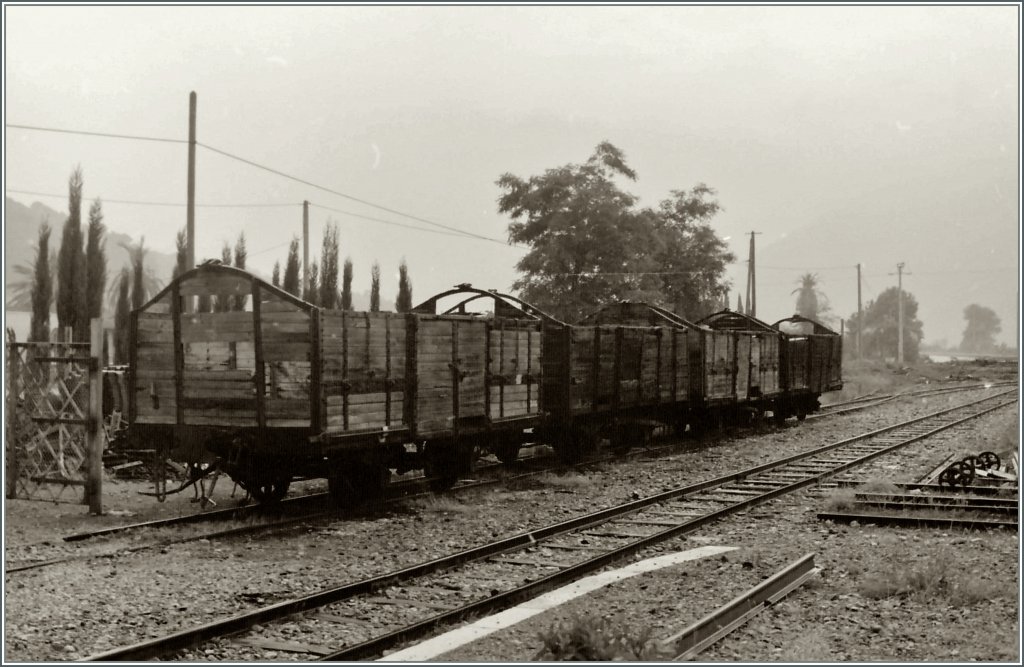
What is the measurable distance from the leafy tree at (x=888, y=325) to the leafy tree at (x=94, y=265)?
255ft

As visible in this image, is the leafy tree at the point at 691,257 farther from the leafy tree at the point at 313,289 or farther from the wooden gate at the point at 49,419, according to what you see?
the wooden gate at the point at 49,419

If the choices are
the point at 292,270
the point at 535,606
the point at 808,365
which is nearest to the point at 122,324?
the point at 292,270

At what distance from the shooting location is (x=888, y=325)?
10169 cm

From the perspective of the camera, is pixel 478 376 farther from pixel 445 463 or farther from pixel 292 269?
pixel 292 269

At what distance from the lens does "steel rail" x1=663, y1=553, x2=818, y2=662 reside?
5.56 meters

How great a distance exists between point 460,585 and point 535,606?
0.92 metres

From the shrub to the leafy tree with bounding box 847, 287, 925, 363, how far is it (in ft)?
314

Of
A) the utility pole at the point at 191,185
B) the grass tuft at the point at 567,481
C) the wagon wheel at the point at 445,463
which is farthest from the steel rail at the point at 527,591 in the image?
the utility pole at the point at 191,185

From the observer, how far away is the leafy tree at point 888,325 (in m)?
98.6

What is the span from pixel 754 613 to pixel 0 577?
4.76 meters

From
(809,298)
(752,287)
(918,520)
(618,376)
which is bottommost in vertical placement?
(918,520)

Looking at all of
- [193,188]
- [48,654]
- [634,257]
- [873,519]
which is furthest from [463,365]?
[634,257]

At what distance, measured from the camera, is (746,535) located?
976cm

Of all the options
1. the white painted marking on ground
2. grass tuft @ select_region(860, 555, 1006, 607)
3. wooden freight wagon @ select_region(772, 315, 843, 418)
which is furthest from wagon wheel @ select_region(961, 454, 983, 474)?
wooden freight wagon @ select_region(772, 315, 843, 418)
